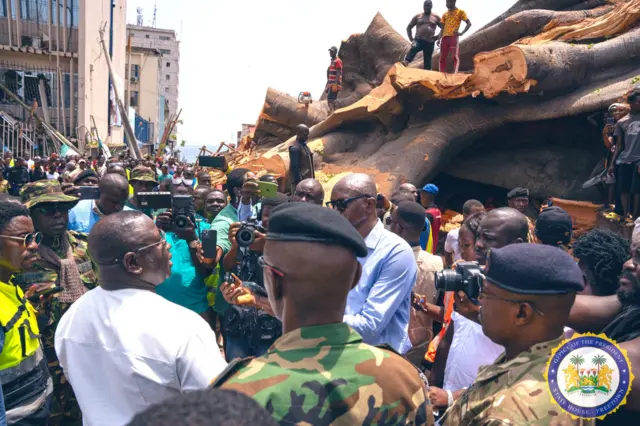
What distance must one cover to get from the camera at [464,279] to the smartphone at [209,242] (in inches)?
68.0

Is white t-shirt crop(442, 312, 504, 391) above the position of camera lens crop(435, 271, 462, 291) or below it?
below

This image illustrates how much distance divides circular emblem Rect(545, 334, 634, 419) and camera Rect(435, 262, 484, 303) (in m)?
0.47

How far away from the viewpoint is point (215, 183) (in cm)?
1212

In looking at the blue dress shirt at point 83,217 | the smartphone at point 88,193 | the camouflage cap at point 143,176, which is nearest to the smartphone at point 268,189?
the blue dress shirt at point 83,217

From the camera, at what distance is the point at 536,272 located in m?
1.70

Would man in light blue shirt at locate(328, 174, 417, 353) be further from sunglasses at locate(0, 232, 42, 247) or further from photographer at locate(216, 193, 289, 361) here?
sunglasses at locate(0, 232, 42, 247)

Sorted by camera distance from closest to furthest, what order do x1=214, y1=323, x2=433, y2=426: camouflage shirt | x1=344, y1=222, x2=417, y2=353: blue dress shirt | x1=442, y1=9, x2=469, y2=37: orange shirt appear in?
x1=214, y1=323, x2=433, y2=426: camouflage shirt → x1=344, y1=222, x2=417, y2=353: blue dress shirt → x1=442, y1=9, x2=469, y2=37: orange shirt

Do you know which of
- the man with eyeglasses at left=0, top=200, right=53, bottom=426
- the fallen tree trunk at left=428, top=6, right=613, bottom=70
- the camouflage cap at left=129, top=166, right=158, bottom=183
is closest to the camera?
the man with eyeglasses at left=0, top=200, right=53, bottom=426

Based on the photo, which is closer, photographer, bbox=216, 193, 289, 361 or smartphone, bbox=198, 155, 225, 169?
photographer, bbox=216, 193, 289, 361

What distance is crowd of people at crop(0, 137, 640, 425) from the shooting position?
1.42m

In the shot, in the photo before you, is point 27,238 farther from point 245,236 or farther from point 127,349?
point 127,349

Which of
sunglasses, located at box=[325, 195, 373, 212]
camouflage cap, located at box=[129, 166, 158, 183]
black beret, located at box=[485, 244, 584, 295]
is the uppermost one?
black beret, located at box=[485, 244, 584, 295]

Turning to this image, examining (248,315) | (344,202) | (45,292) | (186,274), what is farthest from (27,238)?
(344,202)

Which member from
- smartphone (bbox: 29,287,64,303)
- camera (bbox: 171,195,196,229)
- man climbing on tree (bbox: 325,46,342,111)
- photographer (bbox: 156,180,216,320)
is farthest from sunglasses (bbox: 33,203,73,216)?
man climbing on tree (bbox: 325,46,342,111)
